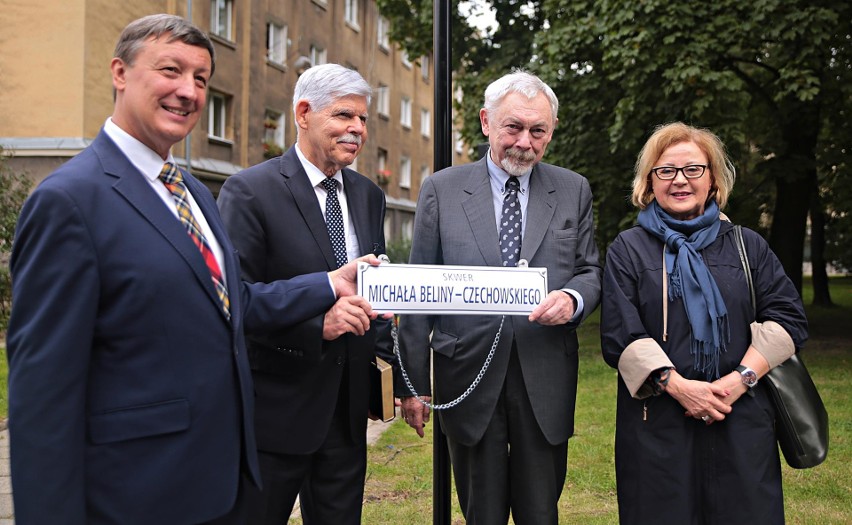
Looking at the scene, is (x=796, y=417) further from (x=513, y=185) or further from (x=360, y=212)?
(x=360, y=212)

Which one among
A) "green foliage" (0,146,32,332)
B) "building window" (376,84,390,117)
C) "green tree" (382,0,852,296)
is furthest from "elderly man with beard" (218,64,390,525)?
"building window" (376,84,390,117)

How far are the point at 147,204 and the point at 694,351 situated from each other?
2.16 meters

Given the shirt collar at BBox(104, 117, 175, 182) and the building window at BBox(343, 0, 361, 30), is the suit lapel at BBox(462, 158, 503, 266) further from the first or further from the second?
the building window at BBox(343, 0, 361, 30)

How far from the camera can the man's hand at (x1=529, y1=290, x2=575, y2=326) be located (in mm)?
3086

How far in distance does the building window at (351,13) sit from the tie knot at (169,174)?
28.6 m

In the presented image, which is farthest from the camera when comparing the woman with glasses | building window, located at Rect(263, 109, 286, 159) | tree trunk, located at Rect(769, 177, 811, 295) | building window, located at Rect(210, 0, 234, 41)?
building window, located at Rect(263, 109, 286, 159)

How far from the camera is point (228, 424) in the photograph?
233 cm

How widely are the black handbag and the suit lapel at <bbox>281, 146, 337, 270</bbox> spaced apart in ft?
5.73

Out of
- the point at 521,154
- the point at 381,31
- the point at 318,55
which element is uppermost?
the point at 381,31

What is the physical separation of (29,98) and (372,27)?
55.6ft

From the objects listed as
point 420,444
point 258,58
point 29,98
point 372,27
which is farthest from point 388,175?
point 420,444

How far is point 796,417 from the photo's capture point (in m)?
3.20

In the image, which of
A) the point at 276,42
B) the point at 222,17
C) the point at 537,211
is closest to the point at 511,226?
the point at 537,211

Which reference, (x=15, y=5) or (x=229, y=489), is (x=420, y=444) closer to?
(x=229, y=489)
